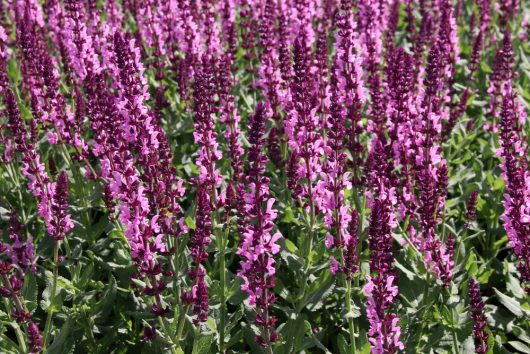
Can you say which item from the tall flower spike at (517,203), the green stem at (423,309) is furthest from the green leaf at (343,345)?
the tall flower spike at (517,203)

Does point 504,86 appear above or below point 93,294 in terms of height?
above

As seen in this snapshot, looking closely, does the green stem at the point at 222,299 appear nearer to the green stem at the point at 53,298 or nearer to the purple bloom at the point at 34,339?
the green stem at the point at 53,298

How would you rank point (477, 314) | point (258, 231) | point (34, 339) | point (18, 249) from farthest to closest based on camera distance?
point (18, 249) < point (477, 314) < point (34, 339) < point (258, 231)

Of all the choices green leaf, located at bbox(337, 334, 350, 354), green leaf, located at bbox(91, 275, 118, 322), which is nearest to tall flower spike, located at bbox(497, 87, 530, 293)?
green leaf, located at bbox(337, 334, 350, 354)

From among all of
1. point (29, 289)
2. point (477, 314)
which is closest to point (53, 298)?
point (29, 289)

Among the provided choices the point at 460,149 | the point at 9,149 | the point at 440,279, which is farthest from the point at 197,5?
the point at 440,279

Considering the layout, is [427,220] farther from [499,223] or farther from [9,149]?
[9,149]

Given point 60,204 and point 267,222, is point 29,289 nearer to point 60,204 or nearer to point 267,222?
point 60,204

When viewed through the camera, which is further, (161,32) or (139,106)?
(161,32)

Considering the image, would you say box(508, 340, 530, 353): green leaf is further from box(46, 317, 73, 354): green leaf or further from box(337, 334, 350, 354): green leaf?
box(46, 317, 73, 354): green leaf

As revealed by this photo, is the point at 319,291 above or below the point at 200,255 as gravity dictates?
below

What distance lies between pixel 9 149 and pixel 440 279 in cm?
466

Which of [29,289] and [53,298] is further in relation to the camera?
[29,289]

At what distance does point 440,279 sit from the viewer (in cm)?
558
